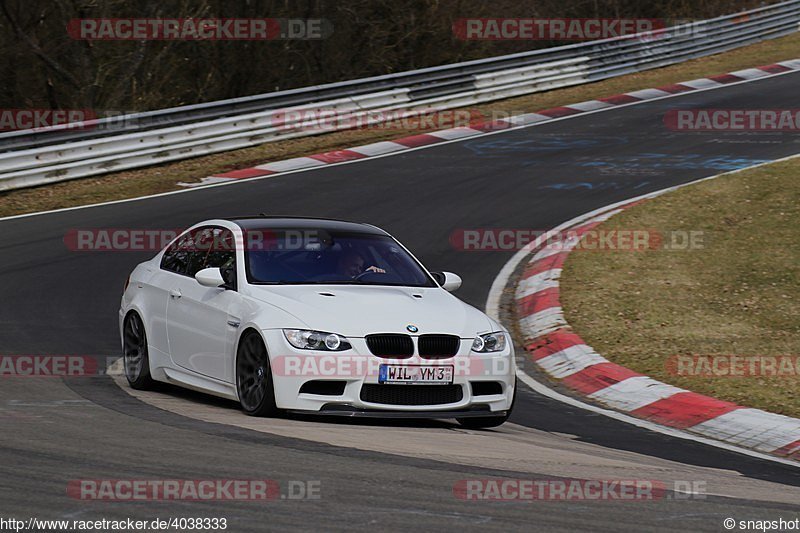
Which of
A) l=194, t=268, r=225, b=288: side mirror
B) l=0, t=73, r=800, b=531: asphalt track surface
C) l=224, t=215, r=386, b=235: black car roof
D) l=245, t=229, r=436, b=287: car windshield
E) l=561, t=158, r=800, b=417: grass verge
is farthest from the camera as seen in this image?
l=561, t=158, r=800, b=417: grass verge

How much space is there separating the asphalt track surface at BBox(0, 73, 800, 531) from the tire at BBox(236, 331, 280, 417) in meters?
0.21

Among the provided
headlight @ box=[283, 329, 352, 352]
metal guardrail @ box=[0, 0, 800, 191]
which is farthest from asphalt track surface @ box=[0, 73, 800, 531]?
metal guardrail @ box=[0, 0, 800, 191]

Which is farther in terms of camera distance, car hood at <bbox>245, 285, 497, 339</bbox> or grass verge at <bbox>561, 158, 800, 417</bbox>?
grass verge at <bbox>561, 158, 800, 417</bbox>

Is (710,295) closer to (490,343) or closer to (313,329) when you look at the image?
(490,343)

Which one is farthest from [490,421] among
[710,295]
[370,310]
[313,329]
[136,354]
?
[710,295]

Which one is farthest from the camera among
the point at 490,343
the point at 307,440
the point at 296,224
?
the point at 296,224

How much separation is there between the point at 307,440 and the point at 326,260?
2.20m

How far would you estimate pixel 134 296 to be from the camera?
9617 millimetres

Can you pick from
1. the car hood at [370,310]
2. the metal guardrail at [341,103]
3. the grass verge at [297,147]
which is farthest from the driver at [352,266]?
the metal guardrail at [341,103]

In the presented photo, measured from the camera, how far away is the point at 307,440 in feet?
22.3

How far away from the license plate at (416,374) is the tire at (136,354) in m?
2.32

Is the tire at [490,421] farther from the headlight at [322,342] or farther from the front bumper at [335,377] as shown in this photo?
the headlight at [322,342]

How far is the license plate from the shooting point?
7.65 meters

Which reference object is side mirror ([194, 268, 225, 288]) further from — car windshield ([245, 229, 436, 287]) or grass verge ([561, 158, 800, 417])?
grass verge ([561, 158, 800, 417])
